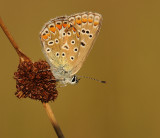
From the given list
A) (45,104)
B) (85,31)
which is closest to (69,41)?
(85,31)

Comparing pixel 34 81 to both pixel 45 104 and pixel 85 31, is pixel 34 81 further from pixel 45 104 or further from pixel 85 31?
pixel 85 31

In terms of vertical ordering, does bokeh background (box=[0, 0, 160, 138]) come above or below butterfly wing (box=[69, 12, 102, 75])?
below

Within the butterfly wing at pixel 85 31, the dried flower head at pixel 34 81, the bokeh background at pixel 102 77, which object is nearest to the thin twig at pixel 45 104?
the dried flower head at pixel 34 81

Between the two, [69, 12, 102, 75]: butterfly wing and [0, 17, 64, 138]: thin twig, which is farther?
[69, 12, 102, 75]: butterfly wing

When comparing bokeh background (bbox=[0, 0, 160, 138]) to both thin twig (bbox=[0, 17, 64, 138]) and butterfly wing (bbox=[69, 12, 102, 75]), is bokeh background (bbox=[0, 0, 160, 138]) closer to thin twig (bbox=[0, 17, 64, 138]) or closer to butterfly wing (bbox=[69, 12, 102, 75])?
butterfly wing (bbox=[69, 12, 102, 75])

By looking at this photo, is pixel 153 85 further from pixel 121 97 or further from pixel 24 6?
pixel 24 6

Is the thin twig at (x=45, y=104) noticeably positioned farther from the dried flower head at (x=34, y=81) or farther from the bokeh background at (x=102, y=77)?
the bokeh background at (x=102, y=77)

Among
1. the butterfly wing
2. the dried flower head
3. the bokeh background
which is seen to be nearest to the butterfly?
the butterfly wing
